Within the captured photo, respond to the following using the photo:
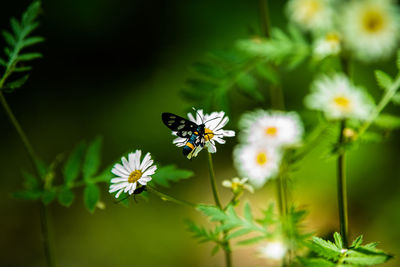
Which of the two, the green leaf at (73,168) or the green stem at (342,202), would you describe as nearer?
the green stem at (342,202)

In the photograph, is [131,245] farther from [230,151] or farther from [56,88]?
[56,88]

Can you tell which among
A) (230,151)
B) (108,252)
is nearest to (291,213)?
(108,252)

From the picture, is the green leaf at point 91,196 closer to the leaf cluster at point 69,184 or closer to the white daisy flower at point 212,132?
the leaf cluster at point 69,184

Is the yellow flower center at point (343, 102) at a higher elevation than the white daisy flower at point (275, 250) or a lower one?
higher

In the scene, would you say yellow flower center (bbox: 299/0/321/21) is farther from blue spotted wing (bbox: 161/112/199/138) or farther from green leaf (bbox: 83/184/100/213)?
green leaf (bbox: 83/184/100/213)

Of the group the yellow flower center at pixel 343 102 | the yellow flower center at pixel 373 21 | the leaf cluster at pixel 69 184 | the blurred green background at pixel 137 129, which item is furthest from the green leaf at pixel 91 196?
the blurred green background at pixel 137 129

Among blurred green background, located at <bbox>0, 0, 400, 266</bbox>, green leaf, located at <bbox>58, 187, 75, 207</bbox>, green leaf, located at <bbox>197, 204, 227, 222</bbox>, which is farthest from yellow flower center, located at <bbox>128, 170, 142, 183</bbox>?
blurred green background, located at <bbox>0, 0, 400, 266</bbox>

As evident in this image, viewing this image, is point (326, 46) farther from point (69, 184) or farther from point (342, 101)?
point (69, 184)

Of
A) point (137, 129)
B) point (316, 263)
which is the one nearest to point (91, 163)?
point (316, 263)
